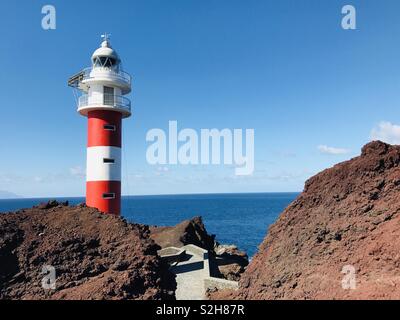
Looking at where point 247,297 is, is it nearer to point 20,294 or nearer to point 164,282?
point 164,282

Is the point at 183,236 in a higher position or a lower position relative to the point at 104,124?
lower

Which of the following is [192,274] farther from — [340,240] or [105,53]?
[105,53]

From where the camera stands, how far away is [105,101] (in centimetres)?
2122

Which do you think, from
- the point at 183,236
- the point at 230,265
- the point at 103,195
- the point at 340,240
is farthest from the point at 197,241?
the point at 340,240

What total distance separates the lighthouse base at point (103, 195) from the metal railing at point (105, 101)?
16.4 ft

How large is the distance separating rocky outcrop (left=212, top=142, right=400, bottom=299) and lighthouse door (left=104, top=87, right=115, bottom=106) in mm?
14232

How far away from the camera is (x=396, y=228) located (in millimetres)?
8398

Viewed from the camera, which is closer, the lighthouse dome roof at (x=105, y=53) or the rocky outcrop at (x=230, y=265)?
the rocky outcrop at (x=230, y=265)

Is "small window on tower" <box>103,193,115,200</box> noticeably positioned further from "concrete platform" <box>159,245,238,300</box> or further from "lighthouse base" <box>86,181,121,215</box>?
"concrete platform" <box>159,245,238,300</box>

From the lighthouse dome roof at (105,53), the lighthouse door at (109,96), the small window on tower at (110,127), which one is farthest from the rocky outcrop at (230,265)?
the lighthouse dome roof at (105,53)

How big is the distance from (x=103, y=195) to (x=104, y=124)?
177 inches

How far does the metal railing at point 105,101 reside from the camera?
21078 mm

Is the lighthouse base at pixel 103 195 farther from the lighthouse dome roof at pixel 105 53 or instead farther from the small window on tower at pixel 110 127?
the lighthouse dome roof at pixel 105 53
